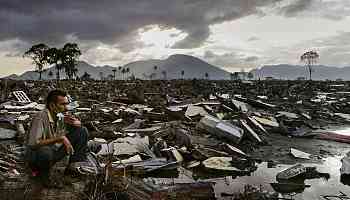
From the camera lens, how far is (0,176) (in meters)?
5.31

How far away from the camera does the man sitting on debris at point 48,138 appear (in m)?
A: 4.50

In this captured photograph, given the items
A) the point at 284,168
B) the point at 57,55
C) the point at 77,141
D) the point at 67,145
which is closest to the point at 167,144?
the point at 284,168

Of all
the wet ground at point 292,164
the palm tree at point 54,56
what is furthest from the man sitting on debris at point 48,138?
the palm tree at point 54,56

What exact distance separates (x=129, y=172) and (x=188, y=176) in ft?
4.06

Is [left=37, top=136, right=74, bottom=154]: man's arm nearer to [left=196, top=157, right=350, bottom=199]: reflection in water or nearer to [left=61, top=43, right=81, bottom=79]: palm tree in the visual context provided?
[left=196, top=157, right=350, bottom=199]: reflection in water

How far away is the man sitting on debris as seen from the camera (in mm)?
4496

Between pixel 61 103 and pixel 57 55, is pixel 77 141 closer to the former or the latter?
pixel 61 103

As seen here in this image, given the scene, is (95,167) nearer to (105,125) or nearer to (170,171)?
(170,171)

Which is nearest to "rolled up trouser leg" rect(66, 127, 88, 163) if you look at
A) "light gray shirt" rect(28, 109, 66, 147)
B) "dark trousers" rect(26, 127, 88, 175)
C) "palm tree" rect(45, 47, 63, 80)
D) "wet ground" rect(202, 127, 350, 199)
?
"dark trousers" rect(26, 127, 88, 175)

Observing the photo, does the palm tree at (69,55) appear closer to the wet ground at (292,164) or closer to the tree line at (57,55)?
the tree line at (57,55)

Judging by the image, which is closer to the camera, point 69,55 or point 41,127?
point 41,127

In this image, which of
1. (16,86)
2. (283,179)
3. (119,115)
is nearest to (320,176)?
(283,179)

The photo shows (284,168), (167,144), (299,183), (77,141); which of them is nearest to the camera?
(77,141)

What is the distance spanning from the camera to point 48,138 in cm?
463
